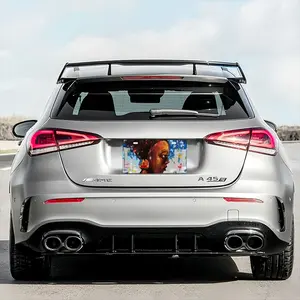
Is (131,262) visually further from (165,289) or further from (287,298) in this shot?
(287,298)

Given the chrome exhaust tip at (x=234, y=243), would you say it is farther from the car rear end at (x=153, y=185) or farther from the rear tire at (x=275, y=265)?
the rear tire at (x=275, y=265)

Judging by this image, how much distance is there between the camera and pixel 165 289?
758cm

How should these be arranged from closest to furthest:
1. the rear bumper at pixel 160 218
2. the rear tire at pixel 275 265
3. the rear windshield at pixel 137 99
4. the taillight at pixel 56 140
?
the rear bumper at pixel 160 218, the taillight at pixel 56 140, the rear windshield at pixel 137 99, the rear tire at pixel 275 265

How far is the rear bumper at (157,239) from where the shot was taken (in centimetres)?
725

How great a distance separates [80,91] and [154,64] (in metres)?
0.64

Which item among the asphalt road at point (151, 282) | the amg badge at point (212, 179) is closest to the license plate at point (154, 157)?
the amg badge at point (212, 179)

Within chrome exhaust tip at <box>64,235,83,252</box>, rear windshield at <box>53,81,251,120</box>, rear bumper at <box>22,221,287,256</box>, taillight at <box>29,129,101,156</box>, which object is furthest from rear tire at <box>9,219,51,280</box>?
rear windshield at <box>53,81,251,120</box>

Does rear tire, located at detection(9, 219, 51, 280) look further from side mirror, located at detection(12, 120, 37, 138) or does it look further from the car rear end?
side mirror, located at detection(12, 120, 37, 138)

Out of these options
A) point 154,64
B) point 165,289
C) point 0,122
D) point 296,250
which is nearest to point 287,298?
point 165,289

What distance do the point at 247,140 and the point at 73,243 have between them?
56.9 inches

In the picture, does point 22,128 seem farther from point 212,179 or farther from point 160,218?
point 212,179

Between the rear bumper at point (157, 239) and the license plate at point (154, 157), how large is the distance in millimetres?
422

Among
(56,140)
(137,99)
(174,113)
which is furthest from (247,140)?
(56,140)

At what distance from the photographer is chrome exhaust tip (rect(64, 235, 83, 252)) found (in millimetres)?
7309
